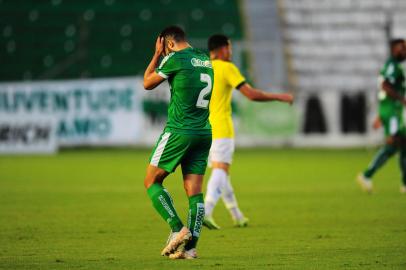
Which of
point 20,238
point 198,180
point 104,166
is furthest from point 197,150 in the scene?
point 104,166

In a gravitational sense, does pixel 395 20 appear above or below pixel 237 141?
above

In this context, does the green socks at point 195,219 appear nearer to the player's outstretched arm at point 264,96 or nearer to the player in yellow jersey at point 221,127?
the player's outstretched arm at point 264,96

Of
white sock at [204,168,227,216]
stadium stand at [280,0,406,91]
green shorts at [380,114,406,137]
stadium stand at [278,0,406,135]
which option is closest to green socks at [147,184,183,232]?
white sock at [204,168,227,216]

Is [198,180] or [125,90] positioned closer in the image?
[198,180]

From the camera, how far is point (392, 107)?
590 inches

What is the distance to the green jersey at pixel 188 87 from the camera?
818 cm

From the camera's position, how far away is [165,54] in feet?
27.4

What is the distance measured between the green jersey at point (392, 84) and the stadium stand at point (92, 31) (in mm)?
17780

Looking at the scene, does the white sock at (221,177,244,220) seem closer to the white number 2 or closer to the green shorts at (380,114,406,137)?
the white number 2

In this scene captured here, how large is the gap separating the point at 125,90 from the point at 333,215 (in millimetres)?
16540

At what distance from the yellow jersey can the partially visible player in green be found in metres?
4.46

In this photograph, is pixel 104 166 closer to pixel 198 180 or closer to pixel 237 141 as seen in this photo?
pixel 237 141

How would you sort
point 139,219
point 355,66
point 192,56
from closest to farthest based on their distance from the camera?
point 192,56 → point 139,219 → point 355,66

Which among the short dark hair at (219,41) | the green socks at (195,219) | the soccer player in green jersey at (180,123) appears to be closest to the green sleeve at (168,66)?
the soccer player in green jersey at (180,123)
